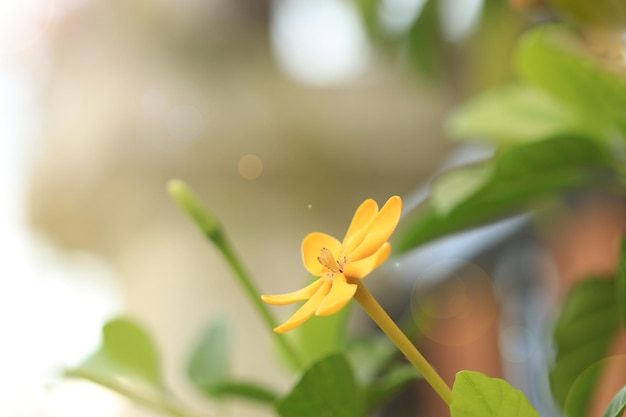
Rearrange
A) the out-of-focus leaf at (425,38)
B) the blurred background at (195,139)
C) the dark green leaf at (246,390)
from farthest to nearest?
the blurred background at (195,139) < the out-of-focus leaf at (425,38) < the dark green leaf at (246,390)

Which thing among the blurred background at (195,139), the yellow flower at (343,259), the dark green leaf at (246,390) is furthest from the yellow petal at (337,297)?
the blurred background at (195,139)

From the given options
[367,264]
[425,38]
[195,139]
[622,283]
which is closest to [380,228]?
[367,264]

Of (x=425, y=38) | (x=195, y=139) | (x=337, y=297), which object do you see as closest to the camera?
(x=337, y=297)

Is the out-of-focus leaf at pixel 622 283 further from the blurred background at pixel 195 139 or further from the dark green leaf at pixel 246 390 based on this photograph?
the blurred background at pixel 195 139

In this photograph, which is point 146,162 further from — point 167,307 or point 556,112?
point 556,112

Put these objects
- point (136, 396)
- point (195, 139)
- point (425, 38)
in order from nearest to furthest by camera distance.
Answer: point (136, 396)
point (425, 38)
point (195, 139)

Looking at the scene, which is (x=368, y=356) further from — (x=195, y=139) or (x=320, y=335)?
(x=195, y=139)

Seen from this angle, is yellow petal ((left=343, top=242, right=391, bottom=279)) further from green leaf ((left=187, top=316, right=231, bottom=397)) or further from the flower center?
green leaf ((left=187, top=316, right=231, bottom=397))
